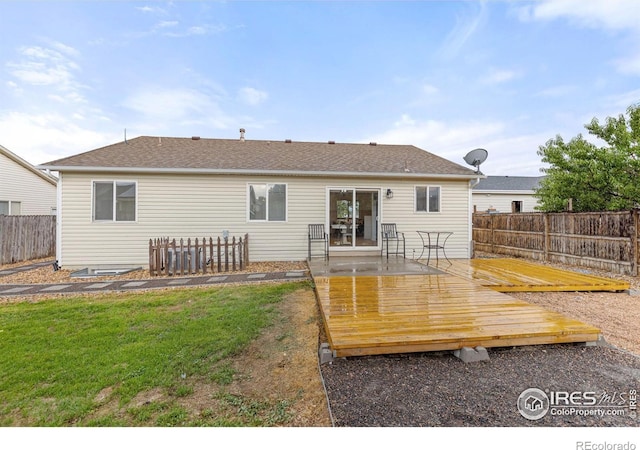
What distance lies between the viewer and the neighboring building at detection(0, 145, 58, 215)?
12.1 m

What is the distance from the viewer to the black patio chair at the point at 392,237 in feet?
28.3

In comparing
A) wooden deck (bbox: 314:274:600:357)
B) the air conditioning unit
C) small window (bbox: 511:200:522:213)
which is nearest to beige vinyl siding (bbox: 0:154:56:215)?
the air conditioning unit

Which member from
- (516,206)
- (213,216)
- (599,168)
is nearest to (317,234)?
(213,216)

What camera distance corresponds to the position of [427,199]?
886 cm

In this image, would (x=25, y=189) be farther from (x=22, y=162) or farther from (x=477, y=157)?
(x=477, y=157)

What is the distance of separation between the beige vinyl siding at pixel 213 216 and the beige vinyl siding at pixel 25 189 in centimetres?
805

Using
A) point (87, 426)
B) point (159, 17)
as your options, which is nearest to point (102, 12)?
point (159, 17)

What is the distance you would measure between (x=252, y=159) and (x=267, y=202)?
4.94 feet

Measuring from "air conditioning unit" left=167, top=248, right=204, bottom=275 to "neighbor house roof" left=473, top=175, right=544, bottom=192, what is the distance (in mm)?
18141

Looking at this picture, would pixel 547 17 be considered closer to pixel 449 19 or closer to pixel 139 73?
pixel 449 19

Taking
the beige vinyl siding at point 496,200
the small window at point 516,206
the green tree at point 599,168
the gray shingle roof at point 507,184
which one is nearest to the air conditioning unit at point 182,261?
the green tree at point 599,168

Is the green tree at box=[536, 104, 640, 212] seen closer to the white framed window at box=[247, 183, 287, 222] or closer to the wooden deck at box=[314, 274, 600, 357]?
the wooden deck at box=[314, 274, 600, 357]

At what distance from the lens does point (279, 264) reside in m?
8.16

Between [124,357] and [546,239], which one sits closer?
[124,357]
